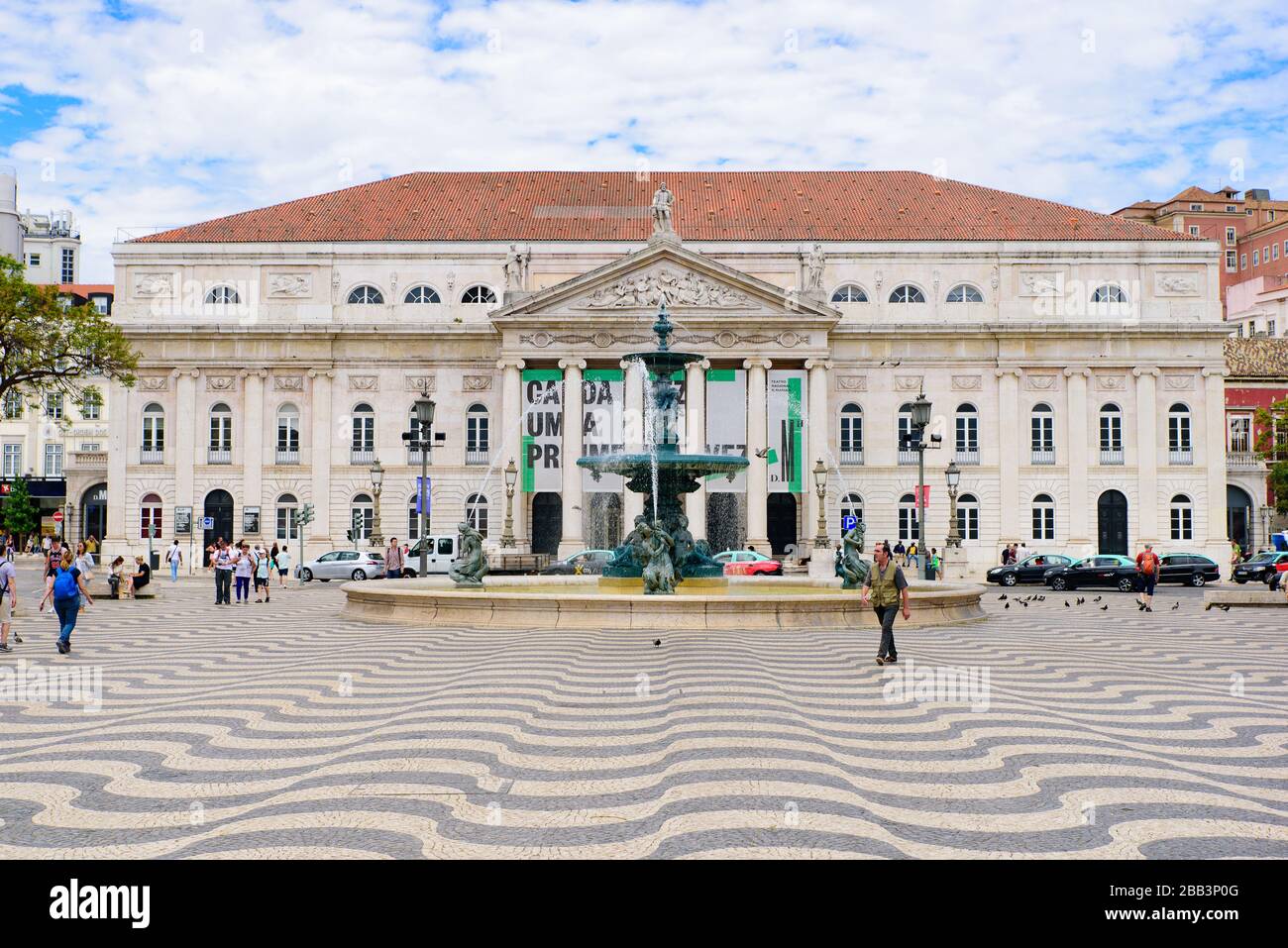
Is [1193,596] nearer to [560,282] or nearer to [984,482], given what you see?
[984,482]

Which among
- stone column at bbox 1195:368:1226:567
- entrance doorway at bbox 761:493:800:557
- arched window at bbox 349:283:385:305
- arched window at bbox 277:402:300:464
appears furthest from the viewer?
arched window at bbox 349:283:385:305

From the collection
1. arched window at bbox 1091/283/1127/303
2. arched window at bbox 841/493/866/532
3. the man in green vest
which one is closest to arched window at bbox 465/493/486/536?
arched window at bbox 841/493/866/532

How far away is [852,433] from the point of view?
2041 inches

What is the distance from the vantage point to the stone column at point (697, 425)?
1913 inches

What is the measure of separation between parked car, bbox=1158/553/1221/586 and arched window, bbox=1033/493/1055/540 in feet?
31.2

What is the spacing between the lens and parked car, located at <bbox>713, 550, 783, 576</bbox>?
36125 millimetres

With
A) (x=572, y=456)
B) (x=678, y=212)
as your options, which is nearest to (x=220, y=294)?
(x=572, y=456)

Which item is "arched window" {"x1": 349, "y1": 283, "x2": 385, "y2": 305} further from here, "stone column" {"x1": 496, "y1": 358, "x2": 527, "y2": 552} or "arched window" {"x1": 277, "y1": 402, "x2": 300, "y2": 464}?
"stone column" {"x1": 496, "y1": 358, "x2": 527, "y2": 552}

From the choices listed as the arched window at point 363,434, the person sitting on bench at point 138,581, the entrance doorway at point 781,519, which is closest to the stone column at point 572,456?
the entrance doorway at point 781,519

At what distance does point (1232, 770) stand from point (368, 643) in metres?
11.9

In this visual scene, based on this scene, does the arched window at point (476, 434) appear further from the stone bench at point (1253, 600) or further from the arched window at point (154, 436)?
the stone bench at point (1253, 600)

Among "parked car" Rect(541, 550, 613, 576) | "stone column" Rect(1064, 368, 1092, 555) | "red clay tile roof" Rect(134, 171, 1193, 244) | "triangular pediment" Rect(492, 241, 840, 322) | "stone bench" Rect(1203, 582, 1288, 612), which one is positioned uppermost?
"red clay tile roof" Rect(134, 171, 1193, 244)

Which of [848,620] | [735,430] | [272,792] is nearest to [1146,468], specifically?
[735,430]

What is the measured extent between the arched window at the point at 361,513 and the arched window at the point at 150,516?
8705mm
